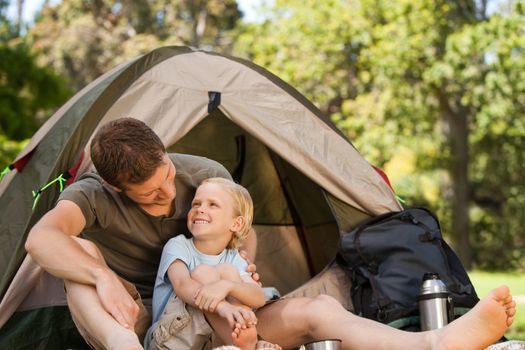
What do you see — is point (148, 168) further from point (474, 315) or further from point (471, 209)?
point (471, 209)

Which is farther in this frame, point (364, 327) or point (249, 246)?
point (249, 246)

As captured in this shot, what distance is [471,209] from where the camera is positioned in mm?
16375

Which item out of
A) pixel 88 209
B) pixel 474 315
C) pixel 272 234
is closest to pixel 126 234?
pixel 88 209

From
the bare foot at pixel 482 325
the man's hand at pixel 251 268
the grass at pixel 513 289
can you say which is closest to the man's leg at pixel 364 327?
the bare foot at pixel 482 325

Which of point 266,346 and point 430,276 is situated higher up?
point 430,276

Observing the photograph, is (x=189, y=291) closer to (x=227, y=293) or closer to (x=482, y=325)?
(x=227, y=293)

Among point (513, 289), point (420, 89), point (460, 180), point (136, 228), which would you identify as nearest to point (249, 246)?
point (136, 228)

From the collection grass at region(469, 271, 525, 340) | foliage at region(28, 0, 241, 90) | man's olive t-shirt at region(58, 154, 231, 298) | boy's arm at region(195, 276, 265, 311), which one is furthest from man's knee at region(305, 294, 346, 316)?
foliage at region(28, 0, 241, 90)

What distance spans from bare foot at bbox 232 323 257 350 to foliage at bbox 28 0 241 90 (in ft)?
57.6

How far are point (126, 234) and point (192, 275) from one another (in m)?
0.39

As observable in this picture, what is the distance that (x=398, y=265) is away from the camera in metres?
3.11

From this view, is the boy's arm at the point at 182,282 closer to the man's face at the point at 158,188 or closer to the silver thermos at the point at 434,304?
the man's face at the point at 158,188

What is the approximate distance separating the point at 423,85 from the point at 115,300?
11548 millimetres

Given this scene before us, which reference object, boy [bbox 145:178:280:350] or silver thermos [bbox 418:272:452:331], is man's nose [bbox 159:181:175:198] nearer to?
boy [bbox 145:178:280:350]
